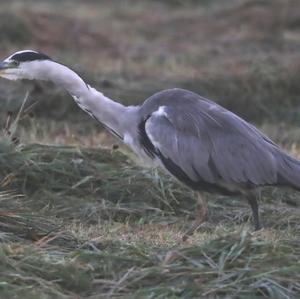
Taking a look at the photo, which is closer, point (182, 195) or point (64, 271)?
point (64, 271)

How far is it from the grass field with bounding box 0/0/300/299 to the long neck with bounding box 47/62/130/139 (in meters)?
0.71

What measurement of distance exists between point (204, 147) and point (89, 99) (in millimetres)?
857

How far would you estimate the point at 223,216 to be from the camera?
24.2 feet

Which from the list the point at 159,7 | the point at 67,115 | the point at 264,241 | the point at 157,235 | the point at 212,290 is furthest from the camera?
the point at 159,7

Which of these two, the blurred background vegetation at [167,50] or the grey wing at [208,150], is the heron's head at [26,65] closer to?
the grey wing at [208,150]

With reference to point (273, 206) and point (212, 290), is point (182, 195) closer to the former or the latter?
point (273, 206)

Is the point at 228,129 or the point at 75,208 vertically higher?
the point at 228,129

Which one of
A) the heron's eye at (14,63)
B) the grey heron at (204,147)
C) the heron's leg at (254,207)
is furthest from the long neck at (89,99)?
the heron's leg at (254,207)

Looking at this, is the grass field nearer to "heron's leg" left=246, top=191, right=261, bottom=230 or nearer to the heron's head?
"heron's leg" left=246, top=191, right=261, bottom=230

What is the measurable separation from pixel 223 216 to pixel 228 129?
3.22 feet

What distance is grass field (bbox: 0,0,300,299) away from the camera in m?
5.25

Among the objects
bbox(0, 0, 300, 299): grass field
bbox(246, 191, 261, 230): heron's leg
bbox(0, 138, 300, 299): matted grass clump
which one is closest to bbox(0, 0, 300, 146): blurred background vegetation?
bbox(0, 0, 300, 299): grass field

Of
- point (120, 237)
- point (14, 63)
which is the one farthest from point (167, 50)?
point (120, 237)

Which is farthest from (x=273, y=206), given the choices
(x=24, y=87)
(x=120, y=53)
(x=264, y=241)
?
(x=120, y=53)
